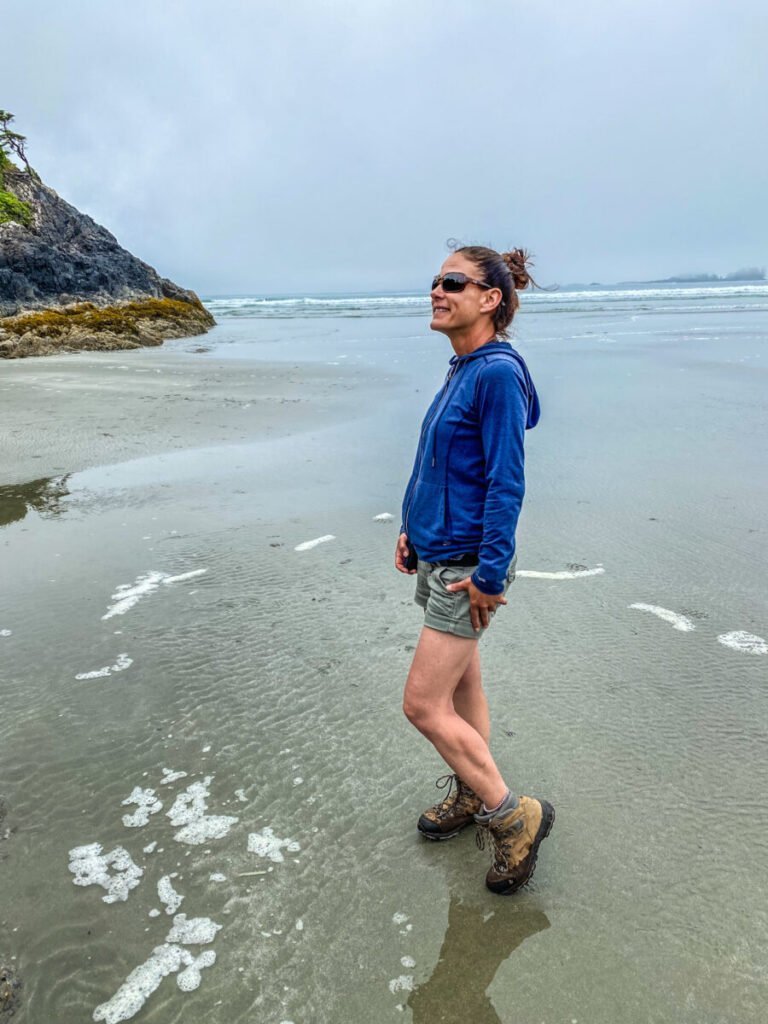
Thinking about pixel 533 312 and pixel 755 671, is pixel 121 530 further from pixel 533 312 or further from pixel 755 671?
pixel 533 312

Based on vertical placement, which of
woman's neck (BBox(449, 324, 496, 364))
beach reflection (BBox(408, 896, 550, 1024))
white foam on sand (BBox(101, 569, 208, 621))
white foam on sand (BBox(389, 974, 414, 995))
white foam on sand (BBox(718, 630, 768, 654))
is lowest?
white foam on sand (BBox(101, 569, 208, 621))

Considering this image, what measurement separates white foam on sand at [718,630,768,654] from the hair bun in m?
2.39

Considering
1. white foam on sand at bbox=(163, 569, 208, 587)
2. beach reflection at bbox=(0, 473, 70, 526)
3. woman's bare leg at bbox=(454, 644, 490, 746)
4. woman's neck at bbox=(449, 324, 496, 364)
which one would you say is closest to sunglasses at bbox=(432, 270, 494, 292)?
woman's neck at bbox=(449, 324, 496, 364)

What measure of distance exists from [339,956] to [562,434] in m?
7.40

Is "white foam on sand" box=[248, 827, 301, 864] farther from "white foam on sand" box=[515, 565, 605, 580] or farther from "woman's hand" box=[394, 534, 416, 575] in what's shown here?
"white foam on sand" box=[515, 565, 605, 580]

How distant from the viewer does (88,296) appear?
31.0 meters

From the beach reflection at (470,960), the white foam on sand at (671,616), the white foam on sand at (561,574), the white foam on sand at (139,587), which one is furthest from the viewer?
the white foam on sand at (561,574)

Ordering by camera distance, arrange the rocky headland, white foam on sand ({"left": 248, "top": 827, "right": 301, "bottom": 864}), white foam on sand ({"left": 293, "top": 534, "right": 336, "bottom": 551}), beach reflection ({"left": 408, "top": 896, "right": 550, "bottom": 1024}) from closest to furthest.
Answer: beach reflection ({"left": 408, "top": 896, "right": 550, "bottom": 1024}), white foam on sand ({"left": 248, "top": 827, "right": 301, "bottom": 864}), white foam on sand ({"left": 293, "top": 534, "right": 336, "bottom": 551}), the rocky headland

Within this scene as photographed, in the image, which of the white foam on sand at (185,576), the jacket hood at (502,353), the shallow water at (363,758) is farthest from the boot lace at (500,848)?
the white foam on sand at (185,576)

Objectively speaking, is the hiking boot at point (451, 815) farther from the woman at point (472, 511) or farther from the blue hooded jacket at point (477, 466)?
the blue hooded jacket at point (477, 466)

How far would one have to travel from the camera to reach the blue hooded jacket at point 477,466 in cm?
212

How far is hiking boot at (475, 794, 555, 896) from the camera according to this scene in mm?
2289

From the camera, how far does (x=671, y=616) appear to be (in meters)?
4.08

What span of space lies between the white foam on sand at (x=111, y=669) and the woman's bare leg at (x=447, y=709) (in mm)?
1967
